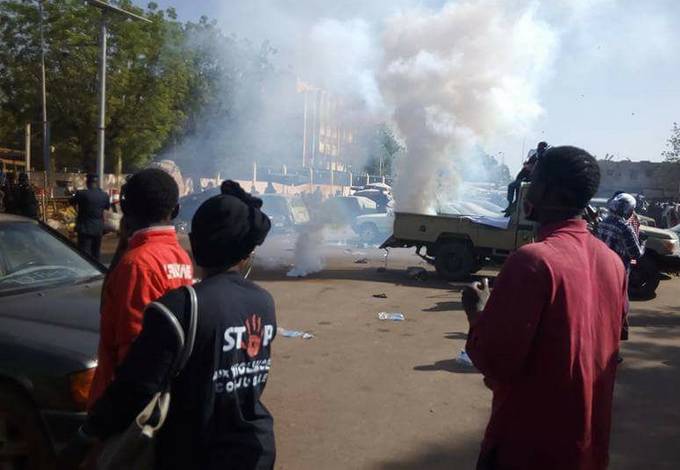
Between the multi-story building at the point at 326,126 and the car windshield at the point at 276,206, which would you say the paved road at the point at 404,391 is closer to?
the multi-story building at the point at 326,126

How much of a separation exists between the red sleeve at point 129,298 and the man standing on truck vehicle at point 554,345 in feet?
3.91

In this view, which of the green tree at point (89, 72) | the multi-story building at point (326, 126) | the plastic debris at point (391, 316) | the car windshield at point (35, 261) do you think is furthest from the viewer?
the green tree at point (89, 72)

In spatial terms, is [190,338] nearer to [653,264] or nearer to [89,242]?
[89,242]

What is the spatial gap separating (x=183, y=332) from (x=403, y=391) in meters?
4.25

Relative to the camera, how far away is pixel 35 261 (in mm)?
4672

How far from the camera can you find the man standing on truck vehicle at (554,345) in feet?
6.21

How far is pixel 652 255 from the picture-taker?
37.0ft

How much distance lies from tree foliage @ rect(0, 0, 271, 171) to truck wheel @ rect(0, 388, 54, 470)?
59.7 ft

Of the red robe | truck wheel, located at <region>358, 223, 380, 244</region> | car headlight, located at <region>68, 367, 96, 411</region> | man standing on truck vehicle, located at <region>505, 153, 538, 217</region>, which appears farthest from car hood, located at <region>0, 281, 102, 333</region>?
truck wheel, located at <region>358, 223, 380, 244</region>

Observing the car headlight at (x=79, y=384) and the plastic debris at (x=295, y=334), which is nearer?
the car headlight at (x=79, y=384)

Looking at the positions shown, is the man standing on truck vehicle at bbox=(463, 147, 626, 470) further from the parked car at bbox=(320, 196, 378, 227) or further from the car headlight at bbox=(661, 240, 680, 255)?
the parked car at bbox=(320, 196, 378, 227)

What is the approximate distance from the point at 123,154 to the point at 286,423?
1988 cm

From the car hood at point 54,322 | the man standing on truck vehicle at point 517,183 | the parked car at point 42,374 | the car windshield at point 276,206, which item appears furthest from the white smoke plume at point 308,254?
the parked car at point 42,374

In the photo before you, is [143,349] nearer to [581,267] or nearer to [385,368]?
[581,267]
